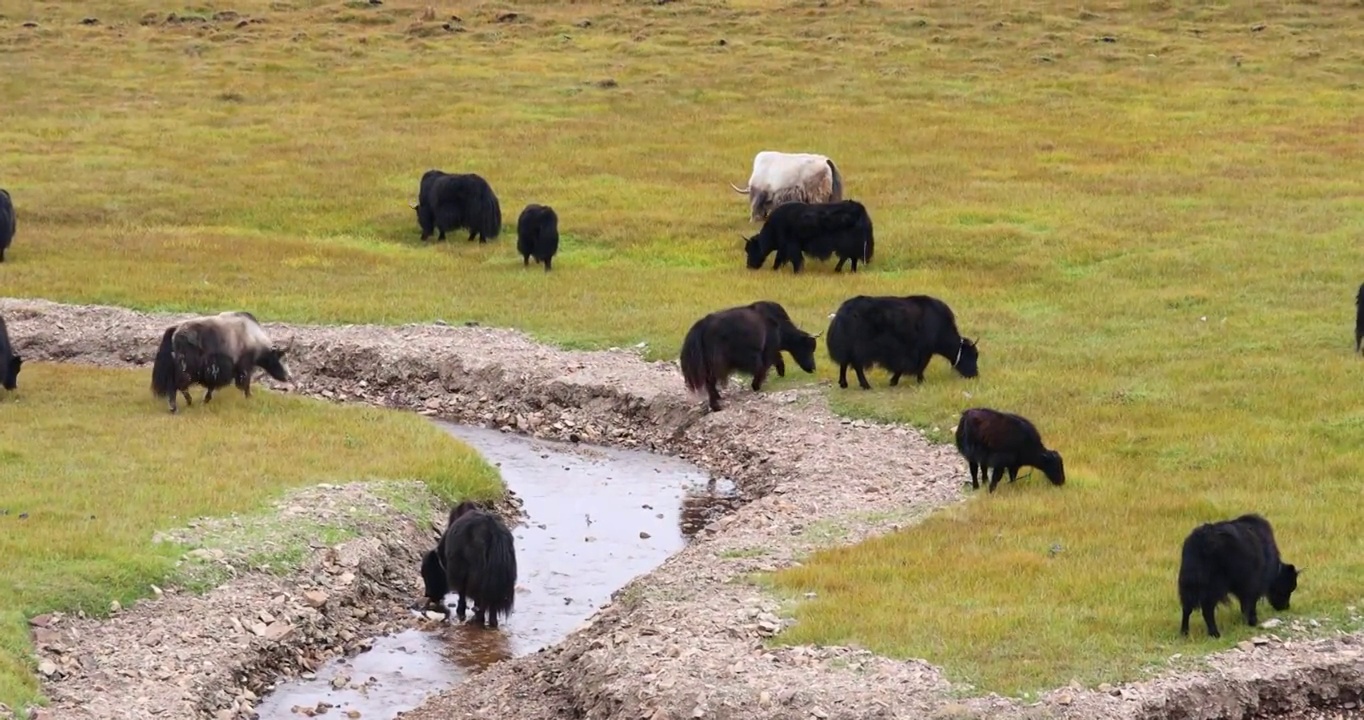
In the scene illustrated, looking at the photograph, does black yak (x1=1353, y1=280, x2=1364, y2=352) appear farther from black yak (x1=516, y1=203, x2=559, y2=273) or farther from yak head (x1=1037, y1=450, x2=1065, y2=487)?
black yak (x1=516, y1=203, x2=559, y2=273)

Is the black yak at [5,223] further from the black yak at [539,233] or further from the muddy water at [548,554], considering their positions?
the muddy water at [548,554]

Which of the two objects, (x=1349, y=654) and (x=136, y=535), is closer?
(x=1349, y=654)

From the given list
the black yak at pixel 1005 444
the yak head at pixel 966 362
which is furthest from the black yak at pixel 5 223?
the black yak at pixel 1005 444

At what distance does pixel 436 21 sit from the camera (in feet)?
166

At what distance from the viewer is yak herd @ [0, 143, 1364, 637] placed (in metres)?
12.2

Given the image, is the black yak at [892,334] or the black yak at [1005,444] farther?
the black yak at [892,334]

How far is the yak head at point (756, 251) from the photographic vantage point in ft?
87.3

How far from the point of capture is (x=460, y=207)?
29188mm

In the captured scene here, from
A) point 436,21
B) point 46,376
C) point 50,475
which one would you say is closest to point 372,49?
point 436,21

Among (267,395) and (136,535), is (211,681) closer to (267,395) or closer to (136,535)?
(136,535)

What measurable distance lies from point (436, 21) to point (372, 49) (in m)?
3.24

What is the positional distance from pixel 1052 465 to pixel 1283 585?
346 cm

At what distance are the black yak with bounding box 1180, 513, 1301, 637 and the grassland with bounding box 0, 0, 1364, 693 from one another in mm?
261

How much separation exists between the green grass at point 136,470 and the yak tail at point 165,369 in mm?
210
